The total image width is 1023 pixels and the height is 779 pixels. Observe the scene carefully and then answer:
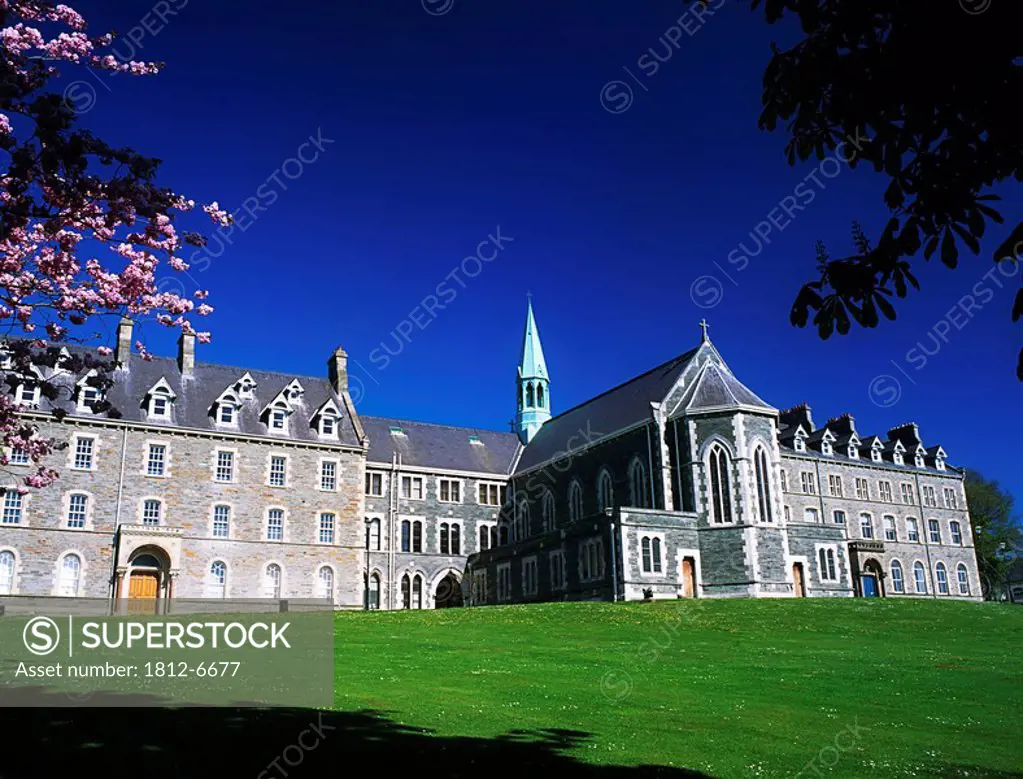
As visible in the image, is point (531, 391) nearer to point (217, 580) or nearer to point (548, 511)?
point (548, 511)

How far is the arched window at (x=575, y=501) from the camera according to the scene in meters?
53.6

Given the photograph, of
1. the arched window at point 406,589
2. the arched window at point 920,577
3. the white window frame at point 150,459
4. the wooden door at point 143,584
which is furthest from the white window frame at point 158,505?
the arched window at point 920,577

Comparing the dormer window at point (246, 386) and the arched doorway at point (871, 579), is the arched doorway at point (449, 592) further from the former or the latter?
the arched doorway at point (871, 579)

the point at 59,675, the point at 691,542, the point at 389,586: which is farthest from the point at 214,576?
the point at 59,675

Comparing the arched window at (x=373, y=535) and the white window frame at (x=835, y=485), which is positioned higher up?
the white window frame at (x=835, y=485)

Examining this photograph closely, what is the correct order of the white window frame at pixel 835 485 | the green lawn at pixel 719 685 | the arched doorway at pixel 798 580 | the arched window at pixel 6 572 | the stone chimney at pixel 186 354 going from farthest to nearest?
the white window frame at pixel 835 485 → the stone chimney at pixel 186 354 → the arched doorway at pixel 798 580 → the arched window at pixel 6 572 → the green lawn at pixel 719 685

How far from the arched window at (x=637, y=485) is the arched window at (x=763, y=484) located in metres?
5.71

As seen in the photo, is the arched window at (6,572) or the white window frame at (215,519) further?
the white window frame at (215,519)

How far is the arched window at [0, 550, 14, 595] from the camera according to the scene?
4044 centimetres

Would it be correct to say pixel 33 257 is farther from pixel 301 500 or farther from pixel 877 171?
pixel 301 500

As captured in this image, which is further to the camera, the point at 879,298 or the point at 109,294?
the point at 109,294

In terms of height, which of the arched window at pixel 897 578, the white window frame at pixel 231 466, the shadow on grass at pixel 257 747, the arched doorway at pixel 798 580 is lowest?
the shadow on grass at pixel 257 747

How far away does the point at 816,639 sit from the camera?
28250 mm

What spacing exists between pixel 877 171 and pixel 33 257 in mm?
11746
